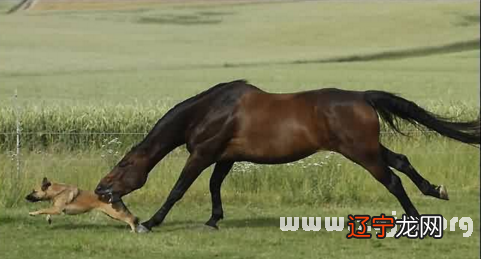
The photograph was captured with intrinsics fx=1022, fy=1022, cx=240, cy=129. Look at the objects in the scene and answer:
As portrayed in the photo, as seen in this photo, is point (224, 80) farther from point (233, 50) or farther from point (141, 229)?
point (141, 229)

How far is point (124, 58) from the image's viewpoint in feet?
129

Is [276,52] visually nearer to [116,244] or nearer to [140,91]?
[140,91]

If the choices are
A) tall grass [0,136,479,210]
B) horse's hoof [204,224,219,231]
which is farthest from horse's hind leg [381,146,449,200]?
tall grass [0,136,479,210]

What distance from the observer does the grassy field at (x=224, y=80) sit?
8.89 m

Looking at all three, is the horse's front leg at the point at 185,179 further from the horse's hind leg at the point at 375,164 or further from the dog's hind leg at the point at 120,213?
the horse's hind leg at the point at 375,164

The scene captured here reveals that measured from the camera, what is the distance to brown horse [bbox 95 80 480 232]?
8.91m

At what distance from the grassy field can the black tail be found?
87 centimetres

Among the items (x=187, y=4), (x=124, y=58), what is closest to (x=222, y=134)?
(x=124, y=58)

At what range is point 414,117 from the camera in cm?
926

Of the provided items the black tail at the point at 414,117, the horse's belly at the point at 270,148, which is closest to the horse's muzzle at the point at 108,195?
the horse's belly at the point at 270,148

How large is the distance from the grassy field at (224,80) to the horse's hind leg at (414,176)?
379 millimetres

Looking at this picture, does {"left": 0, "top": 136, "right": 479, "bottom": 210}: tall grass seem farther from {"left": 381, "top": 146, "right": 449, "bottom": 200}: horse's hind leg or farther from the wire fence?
{"left": 381, "top": 146, "right": 449, "bottom": 200}: horse's hind leg

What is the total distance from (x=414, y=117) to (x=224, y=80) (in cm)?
2266

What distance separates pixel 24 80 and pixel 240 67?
8576 millimetres
